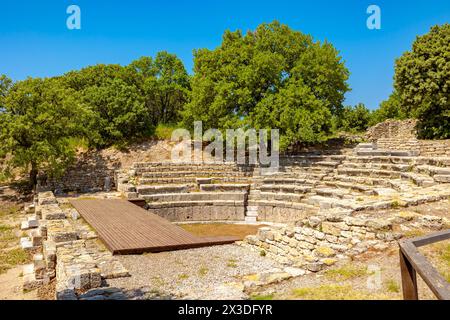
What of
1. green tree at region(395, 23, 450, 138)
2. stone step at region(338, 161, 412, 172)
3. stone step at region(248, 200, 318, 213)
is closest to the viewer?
stone step at region(248, 200, 318, 213)

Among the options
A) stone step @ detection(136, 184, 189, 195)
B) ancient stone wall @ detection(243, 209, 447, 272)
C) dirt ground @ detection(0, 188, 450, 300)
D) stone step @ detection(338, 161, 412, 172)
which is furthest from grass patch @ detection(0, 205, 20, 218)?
stone step @ detection(338, 161, 412, 172)

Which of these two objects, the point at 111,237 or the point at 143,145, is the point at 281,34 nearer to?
the point at 143,145

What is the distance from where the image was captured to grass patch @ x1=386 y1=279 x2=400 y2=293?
5912 mm

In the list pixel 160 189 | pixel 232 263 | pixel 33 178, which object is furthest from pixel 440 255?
pixel 33 178

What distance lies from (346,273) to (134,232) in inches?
288

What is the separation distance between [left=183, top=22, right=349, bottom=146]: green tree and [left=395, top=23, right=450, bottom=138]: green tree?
631 centimetres

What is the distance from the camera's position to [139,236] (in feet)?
38.5

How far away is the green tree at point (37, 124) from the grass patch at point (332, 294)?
1806cm

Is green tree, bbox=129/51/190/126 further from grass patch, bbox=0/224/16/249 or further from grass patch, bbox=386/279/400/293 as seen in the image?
grass patch, bbox=386/279/400/293

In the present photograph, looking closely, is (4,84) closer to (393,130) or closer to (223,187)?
(223,187)

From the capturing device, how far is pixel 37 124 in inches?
838

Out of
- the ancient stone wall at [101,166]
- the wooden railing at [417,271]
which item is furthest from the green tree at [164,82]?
the wooden railing at [417,271]

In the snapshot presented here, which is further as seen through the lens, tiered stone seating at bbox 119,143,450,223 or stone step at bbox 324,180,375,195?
tiered stone seating at bbox 119,143,450,223

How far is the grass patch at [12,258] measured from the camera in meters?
12.0
